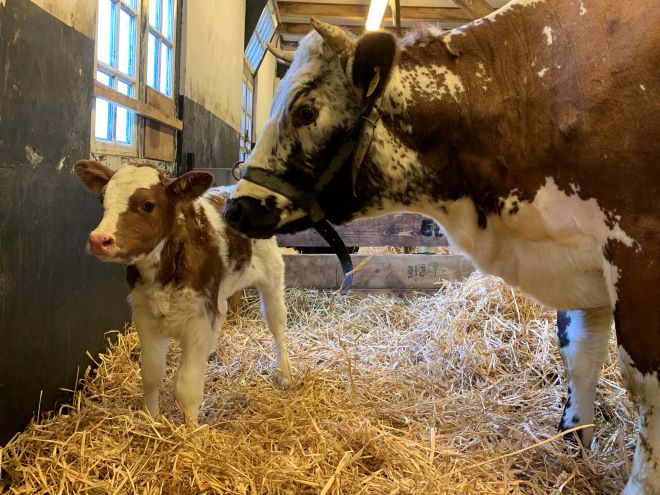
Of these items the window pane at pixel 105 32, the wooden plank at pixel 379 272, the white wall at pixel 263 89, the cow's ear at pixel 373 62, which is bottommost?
the wooden plank at pixel 379 272

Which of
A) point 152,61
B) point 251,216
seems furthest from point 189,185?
point 152,61

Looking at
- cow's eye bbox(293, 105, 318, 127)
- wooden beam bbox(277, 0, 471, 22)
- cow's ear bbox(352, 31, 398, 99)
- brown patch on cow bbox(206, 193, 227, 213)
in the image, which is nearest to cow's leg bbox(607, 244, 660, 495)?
cow's ear bbox(352, 31, 398, 99)

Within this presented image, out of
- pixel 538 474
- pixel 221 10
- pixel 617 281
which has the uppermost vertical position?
pixel 221 10

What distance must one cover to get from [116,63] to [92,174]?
182 cm

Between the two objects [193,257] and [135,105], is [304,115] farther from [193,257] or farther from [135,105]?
[135,105]

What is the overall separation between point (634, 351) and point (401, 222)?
3.55 meters

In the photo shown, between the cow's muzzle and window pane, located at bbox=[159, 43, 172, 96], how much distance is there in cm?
331

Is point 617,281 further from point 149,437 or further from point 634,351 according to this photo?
point 149,437

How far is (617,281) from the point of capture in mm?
1644

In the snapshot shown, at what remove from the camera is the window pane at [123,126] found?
389 cm

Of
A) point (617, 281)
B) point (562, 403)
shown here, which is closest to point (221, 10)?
point (562, 403)

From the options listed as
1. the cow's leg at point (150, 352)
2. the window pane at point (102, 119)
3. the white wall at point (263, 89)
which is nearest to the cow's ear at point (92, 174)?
the cow's leg at point (150, 352)

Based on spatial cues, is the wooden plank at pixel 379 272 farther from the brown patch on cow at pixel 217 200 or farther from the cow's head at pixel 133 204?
the cow's head at pixel 133 204

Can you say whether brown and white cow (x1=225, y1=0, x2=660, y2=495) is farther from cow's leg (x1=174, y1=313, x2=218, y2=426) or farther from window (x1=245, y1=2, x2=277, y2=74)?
window (x1=245, y1=2, x2=277, y2=74)
